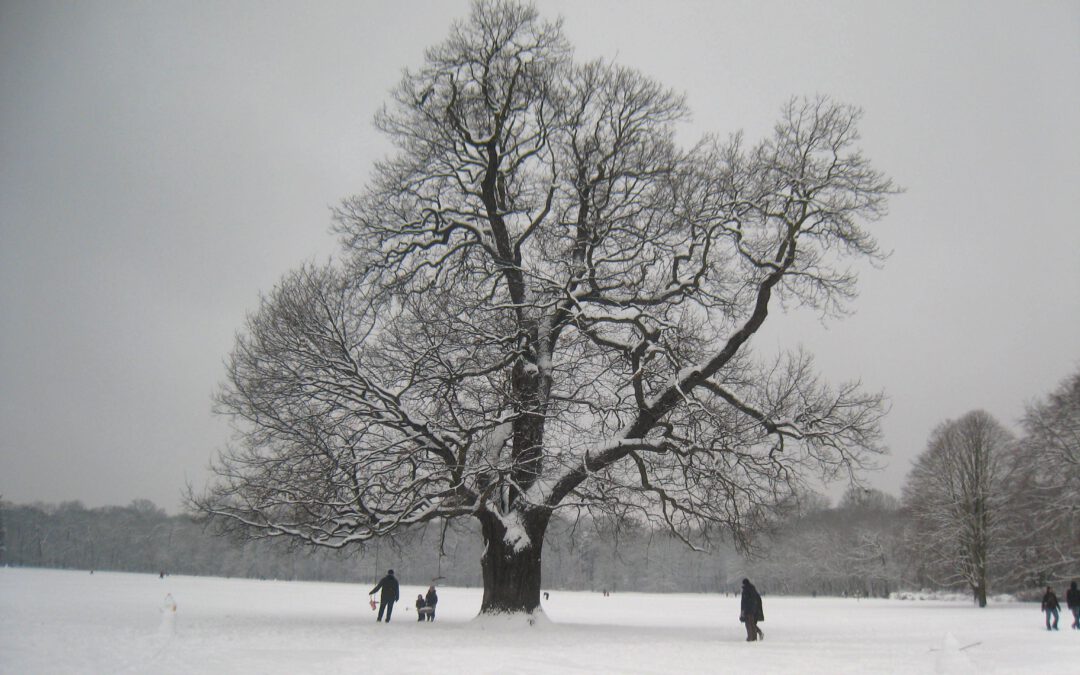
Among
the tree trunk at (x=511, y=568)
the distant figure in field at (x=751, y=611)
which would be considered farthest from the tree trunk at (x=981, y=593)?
the tree trunk at (x=511, y=568)

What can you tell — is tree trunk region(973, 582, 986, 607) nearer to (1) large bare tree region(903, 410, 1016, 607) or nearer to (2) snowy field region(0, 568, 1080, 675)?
(1) large bare tree region(903, 410, 1016, 607)

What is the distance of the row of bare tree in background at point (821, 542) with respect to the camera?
3425cm

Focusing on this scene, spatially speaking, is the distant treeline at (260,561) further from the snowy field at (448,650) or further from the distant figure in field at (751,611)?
the snowy field at (448,650)

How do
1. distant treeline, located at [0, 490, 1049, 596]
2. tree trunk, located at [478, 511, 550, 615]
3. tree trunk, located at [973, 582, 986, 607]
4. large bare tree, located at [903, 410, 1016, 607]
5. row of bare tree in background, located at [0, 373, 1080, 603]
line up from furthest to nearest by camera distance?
distant treeline, located at [0, 490, 1049, 596], large bare tree, located at [903, 410, 1016, 607], tree trunk, located at [973, 582, 986, 607], row of bare tree in background, located at [0, 373, 1080, 603], tree trunk, located at [478, 511, 550, 615]

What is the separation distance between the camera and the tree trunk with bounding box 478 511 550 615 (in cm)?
1694

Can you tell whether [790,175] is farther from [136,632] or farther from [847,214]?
[136,632]

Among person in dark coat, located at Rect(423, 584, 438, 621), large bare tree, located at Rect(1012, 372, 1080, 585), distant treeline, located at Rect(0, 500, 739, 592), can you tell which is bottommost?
distant treeline, located at Rect(0, 500, 739, 592)

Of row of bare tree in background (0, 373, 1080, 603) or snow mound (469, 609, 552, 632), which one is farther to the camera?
row of bare tree in background (0, 373, 1080, 603)

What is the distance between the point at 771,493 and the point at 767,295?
4.88m

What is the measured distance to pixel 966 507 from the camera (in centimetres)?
4731

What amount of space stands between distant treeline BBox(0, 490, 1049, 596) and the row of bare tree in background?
29 cm

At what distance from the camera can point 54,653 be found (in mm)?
9648

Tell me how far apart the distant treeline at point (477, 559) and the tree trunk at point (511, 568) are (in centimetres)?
7148

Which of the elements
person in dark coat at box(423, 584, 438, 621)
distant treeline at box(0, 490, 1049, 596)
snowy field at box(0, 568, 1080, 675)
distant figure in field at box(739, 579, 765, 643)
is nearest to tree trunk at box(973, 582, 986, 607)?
snowy field at box(0, 568, 1080, 675)
